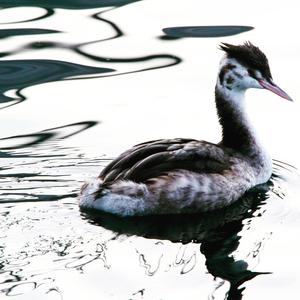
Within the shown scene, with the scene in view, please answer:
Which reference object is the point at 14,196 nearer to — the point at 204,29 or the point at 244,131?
the point at 244,131

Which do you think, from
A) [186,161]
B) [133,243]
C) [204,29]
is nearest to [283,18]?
[204,29]

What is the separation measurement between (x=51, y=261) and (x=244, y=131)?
8.12 feet

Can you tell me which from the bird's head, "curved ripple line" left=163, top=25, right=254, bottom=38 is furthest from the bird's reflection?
"curved ripple line" left=163, top=25, right=254, bottom=38

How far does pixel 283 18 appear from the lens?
41.4 feet

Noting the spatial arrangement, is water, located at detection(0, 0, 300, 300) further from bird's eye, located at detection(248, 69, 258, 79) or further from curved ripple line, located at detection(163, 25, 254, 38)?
bird's eye, located at detection(248, 69, 258, 79)

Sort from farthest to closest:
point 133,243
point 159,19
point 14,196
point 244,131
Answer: point 159,19, point 244,131, point 14,196, point 133,243

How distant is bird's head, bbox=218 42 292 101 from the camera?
9.41 m

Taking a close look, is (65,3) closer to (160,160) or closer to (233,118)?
(233,118)

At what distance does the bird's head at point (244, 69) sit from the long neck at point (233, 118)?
0.21 feet

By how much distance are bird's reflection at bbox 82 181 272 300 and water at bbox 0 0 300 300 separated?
0.6 inches

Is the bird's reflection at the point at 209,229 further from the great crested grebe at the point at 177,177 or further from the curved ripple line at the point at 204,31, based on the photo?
the curved ripple line at the point at 204,31

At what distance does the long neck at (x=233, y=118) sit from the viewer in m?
9.48

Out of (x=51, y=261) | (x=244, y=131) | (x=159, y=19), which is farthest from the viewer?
(x=159, y=19)

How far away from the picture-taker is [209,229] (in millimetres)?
8484
